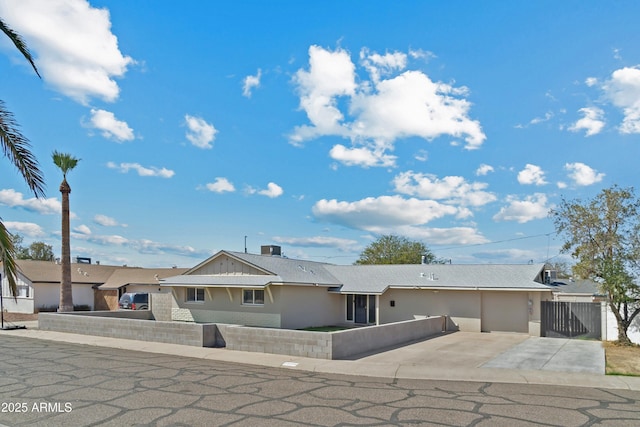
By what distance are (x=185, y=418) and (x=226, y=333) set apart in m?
9.24

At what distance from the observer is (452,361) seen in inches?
608

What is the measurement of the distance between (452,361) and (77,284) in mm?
35089

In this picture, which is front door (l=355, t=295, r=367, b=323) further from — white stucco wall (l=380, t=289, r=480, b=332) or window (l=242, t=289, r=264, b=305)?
window (l=242, t=289, r=264, b=305)

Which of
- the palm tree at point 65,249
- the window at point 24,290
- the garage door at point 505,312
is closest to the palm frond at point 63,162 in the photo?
Answer: the palm tree at point 65,249

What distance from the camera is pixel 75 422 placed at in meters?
8.34

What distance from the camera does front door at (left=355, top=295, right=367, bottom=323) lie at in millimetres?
28991

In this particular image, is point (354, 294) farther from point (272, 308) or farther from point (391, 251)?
point (391, 251)

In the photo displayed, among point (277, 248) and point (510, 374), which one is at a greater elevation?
point (277, 248)

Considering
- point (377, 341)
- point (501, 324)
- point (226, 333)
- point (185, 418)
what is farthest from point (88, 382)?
point (501, 324)

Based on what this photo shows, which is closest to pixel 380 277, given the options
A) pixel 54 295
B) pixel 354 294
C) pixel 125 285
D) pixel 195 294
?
pixel 354 294

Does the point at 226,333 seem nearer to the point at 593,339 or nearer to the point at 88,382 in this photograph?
the point at 88,382

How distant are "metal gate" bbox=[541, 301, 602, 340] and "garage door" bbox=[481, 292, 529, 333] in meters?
1.22

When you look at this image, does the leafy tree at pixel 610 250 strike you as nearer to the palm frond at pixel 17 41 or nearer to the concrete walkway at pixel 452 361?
the concrete walkway at pixel 452 361

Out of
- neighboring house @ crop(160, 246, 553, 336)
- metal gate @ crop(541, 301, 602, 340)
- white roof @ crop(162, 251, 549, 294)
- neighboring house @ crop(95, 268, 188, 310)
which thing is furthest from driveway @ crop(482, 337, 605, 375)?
neighboring house @ crop(95, 268, 188, 310)
